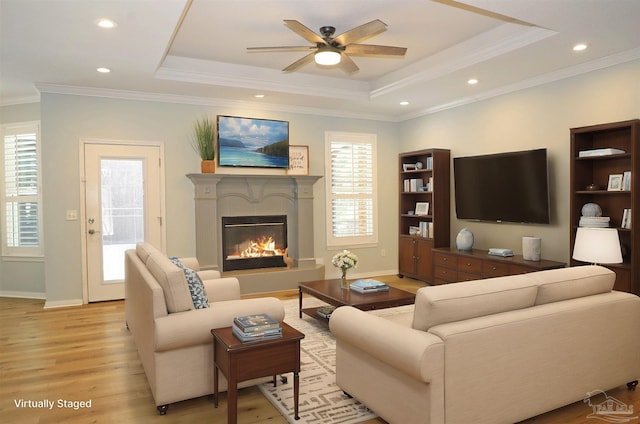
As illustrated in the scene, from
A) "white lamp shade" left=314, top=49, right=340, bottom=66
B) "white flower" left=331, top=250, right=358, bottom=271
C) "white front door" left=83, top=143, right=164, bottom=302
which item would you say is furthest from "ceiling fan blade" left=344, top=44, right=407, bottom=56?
"white front door" left=83, top=143, right=164, bottom=302

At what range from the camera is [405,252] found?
23.2ft

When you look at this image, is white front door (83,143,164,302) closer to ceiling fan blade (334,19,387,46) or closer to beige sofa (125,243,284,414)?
beige sofa (125,243,284,414)

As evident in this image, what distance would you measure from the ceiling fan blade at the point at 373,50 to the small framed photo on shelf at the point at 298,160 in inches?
110

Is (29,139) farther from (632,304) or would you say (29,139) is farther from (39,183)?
(632,304)

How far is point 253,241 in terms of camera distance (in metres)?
6.53

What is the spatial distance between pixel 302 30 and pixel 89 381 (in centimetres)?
316

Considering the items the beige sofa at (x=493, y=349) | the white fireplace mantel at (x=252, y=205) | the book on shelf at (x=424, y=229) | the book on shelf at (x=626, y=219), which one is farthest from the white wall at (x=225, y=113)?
Answer: the beige sofa at (x=493, y=349)

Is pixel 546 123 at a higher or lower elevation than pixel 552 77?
lower

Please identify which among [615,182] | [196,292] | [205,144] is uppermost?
[205,144]

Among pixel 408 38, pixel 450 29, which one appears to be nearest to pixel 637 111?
pixel 450 29

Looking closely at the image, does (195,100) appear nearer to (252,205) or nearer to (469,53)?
(252,205)

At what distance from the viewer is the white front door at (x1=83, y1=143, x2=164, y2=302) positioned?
18.4ft

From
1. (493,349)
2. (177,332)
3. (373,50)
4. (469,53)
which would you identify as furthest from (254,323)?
(469,53)

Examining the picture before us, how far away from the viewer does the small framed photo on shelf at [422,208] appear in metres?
6.85
